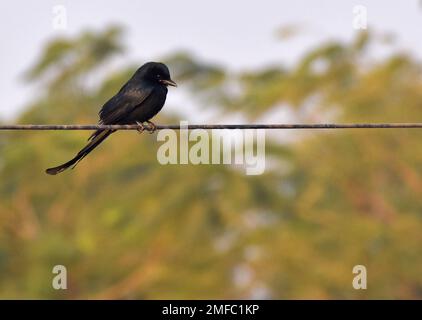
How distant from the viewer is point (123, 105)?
529 inches

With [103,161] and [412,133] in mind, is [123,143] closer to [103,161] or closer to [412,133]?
[103,161]

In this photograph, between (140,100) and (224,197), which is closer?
(140,100)

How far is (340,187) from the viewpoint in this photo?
44.7 meters

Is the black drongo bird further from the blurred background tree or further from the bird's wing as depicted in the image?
the blurred background tree

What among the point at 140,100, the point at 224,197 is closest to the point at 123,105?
the point at 140,100

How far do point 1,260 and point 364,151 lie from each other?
1544 cm

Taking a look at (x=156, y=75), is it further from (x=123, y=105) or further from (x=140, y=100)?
(x=123, y=105)

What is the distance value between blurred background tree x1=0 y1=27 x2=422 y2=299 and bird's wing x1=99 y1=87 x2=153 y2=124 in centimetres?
A: 1932

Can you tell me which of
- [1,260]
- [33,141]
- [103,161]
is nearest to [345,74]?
[103,161]

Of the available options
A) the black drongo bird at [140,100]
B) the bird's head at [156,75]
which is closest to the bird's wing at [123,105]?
the black drongo bird at [140,100]

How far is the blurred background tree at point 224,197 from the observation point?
116 ft

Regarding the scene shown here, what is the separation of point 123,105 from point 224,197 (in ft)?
81.1

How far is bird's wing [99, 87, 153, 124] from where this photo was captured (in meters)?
13.4

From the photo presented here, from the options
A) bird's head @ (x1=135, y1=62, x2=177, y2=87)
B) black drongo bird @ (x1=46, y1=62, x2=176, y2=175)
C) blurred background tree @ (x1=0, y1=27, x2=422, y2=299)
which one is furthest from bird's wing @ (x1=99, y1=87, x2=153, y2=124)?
blurred background tree @ (x1=0, y1=27, x2=422, y2=299)
